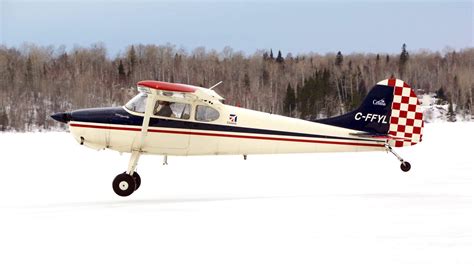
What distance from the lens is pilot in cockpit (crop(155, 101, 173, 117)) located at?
11648mm

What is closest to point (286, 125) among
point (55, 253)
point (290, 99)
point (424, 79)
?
point (55, 253)

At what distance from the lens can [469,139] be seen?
976 inches

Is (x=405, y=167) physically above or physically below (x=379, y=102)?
below

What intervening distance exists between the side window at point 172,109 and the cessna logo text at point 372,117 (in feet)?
10.5

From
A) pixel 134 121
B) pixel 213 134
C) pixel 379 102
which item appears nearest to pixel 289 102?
pixel 379 102

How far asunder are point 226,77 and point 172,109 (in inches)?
1923

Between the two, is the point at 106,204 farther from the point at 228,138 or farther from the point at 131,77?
the point at 131,77

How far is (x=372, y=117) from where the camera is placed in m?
12.7

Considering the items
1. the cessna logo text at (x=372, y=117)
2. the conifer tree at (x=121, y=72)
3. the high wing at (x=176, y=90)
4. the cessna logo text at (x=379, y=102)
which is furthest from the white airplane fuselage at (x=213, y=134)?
the conifer tree at (x=121, y=72)

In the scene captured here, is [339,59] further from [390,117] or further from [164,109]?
[164,109]

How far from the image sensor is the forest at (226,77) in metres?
55.2

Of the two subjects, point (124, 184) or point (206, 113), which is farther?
point (206, 113)

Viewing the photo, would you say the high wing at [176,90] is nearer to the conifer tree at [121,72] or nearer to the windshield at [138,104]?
the windshield at [138,104]

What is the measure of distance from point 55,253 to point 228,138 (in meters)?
5.61
